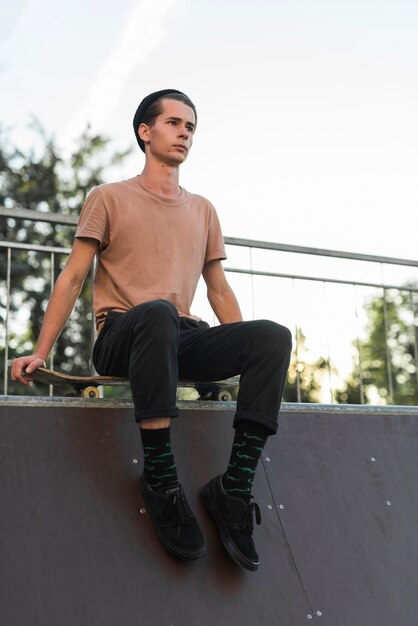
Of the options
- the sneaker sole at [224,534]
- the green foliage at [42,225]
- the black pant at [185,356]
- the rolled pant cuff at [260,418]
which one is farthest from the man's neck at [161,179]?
the green foliage at [42,225]

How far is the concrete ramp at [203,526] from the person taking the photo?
1977 mm

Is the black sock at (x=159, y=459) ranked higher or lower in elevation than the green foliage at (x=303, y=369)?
lower

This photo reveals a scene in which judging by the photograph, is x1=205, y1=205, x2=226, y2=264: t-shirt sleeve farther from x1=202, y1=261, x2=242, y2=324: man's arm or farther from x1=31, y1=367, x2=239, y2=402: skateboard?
x1=31, y1=367, x2=239, y2=402: skateboard

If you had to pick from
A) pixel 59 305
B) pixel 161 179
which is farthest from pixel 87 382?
pixel 161 179

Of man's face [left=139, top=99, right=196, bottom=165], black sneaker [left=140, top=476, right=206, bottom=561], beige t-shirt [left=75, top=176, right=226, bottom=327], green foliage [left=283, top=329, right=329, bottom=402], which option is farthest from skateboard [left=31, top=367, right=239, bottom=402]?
green foliage [left=283, top=329, right=329, bottom=402]

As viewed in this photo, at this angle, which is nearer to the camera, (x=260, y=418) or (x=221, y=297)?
(x=260, y=418)

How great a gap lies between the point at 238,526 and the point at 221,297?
0.98 meters

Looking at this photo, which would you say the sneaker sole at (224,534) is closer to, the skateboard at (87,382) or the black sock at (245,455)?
the black sock at (245,455)

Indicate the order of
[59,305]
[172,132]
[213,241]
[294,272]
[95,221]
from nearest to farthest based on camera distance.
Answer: [59,305]
[95,221]
[172,132]
[213,241]
[294,272]

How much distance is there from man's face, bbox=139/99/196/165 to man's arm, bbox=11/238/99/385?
1.41 feet

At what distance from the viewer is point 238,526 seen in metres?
2.20

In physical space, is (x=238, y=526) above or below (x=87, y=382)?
below

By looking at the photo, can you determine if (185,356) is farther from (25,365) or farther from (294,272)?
(294,272)

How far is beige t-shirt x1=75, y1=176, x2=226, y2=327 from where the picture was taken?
103 inches
